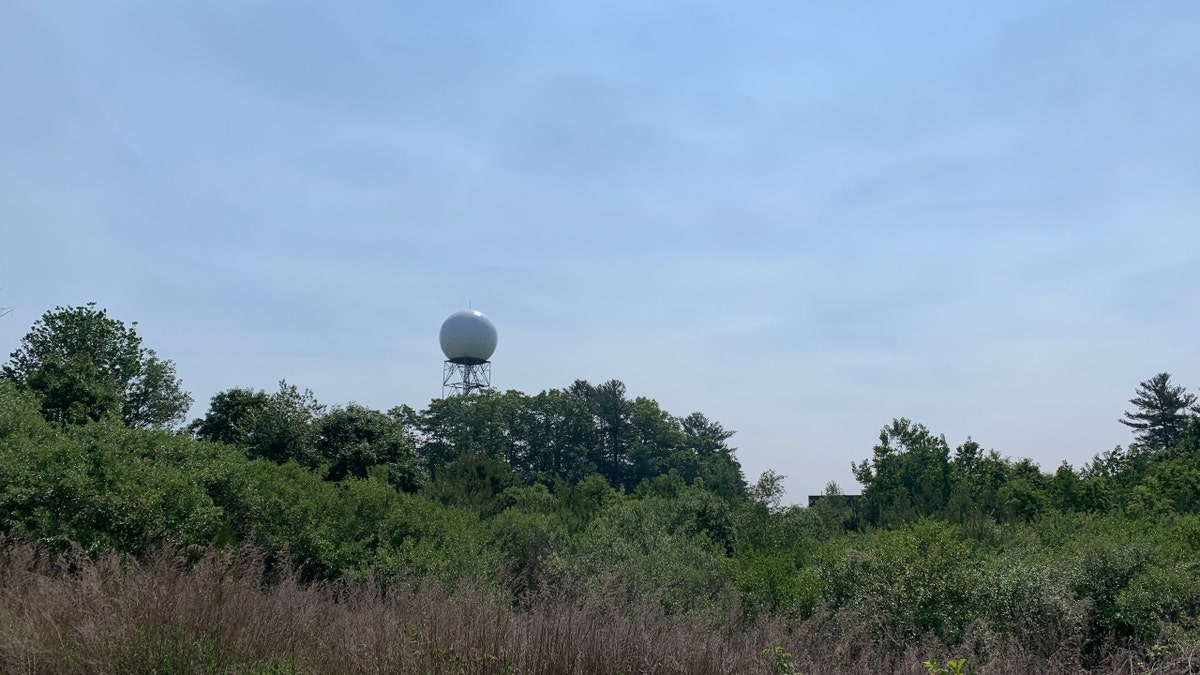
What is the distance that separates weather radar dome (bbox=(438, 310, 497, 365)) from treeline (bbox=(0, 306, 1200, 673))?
29265 mm

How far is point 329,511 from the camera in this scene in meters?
16.4

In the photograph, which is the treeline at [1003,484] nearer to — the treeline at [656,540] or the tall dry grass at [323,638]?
the treeline at [656,540]

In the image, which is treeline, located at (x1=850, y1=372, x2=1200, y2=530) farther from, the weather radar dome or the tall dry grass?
the weather radar dome

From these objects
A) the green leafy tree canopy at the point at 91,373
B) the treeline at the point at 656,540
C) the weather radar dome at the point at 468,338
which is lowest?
the treeline at the point at 656,540

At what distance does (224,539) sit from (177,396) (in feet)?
74.4

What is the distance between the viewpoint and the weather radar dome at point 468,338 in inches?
2378

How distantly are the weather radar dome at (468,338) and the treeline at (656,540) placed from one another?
29.3m

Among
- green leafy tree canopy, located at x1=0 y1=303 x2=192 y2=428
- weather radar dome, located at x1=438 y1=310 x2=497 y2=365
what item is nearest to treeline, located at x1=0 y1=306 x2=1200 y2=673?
green leafy tree canopy, located at x1=0 y1=303 x2=192 y2=428

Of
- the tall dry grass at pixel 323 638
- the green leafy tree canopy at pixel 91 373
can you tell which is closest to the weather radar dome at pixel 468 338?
the green leafy tree canopy at pixel 91 373

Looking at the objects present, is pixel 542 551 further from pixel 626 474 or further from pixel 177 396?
pixel 626 474

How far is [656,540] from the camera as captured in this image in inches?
705

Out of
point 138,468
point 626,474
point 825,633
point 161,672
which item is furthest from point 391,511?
point 626,474

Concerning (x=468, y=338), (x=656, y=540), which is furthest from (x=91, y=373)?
(x=468, y=338)

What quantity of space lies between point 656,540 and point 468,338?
44.8 m
